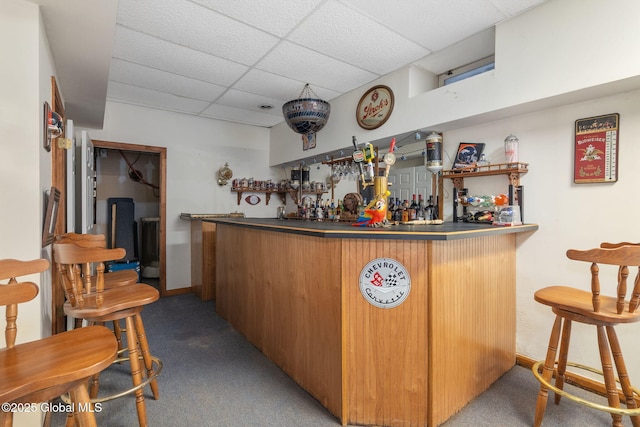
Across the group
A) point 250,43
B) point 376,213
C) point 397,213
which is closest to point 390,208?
point 397,213

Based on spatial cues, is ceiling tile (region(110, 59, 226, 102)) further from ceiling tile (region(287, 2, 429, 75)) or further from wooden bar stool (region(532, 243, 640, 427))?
wooden bar stool (region(532, 243, 640, 427))

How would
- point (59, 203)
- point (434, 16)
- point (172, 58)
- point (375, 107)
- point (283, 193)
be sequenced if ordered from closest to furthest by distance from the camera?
point (434, 16)
point (59, 203)
point (172, 58)
point (375, 107)
point (283, 193)

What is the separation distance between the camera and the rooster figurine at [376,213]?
2.06 m

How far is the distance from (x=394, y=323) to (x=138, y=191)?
5.14 m

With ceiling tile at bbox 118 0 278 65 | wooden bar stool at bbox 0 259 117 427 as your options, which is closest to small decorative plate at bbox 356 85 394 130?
ceiling tile at bbox 118 0 278 65

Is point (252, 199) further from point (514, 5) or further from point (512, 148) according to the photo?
point (514, 5)

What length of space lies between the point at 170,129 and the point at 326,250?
3444mm

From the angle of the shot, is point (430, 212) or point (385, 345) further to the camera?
point (430, 212)

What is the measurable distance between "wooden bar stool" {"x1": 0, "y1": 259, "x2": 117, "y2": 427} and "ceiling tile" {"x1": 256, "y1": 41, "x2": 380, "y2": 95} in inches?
87.5

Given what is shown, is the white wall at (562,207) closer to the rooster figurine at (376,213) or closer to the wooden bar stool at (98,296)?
the rooster figurine at (376,213)

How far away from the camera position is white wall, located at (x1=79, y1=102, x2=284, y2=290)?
393 cm

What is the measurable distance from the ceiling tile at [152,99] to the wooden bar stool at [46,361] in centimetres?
286

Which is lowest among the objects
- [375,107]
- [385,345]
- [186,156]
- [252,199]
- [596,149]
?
[385,345]

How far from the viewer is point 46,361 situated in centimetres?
98
